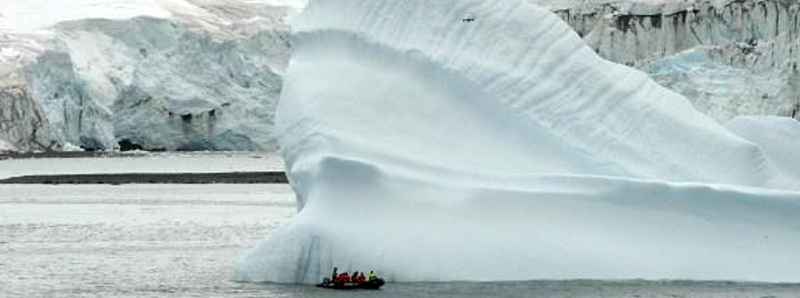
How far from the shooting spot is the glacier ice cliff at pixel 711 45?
5262 cm

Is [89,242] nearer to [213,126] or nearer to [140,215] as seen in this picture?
[140,215]

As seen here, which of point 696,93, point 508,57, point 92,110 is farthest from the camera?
point 92,110

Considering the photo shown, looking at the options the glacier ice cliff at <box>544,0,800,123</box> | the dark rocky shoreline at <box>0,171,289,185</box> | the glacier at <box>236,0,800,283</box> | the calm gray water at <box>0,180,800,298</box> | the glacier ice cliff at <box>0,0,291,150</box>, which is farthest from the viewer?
the glacier ice cliff at <box>0,0,291,150</box>

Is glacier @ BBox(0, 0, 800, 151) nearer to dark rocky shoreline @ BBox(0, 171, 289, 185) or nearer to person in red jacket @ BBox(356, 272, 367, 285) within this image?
dark rocky shoreline @ BBox(0, 171, 289, 185)

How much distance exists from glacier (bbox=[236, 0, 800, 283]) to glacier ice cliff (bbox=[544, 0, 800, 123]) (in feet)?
97.8

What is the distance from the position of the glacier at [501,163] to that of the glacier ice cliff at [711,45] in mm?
29819

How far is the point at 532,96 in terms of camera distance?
72.3 ft

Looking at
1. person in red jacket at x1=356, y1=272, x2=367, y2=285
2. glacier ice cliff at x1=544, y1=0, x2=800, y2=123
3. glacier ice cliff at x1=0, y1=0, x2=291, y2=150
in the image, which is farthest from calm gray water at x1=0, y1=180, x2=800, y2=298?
glacier ice cliff at x1=0, y1=0, x2=291, y2=150

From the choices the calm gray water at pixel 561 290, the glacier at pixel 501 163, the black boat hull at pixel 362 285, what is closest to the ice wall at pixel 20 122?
the glacier at pixel 501 163

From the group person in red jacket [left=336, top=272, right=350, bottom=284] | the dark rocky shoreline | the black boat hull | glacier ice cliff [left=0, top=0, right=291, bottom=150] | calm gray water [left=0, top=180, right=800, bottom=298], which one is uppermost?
glacier ice cliff [left=0, top=0, right=291, bottom=150]

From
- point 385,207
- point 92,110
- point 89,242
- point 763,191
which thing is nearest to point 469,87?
point 385,207

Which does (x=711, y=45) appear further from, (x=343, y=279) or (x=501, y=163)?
(x=343, y=279)

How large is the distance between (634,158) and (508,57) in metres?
1.82

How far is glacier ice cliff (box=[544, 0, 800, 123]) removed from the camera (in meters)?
52.6
